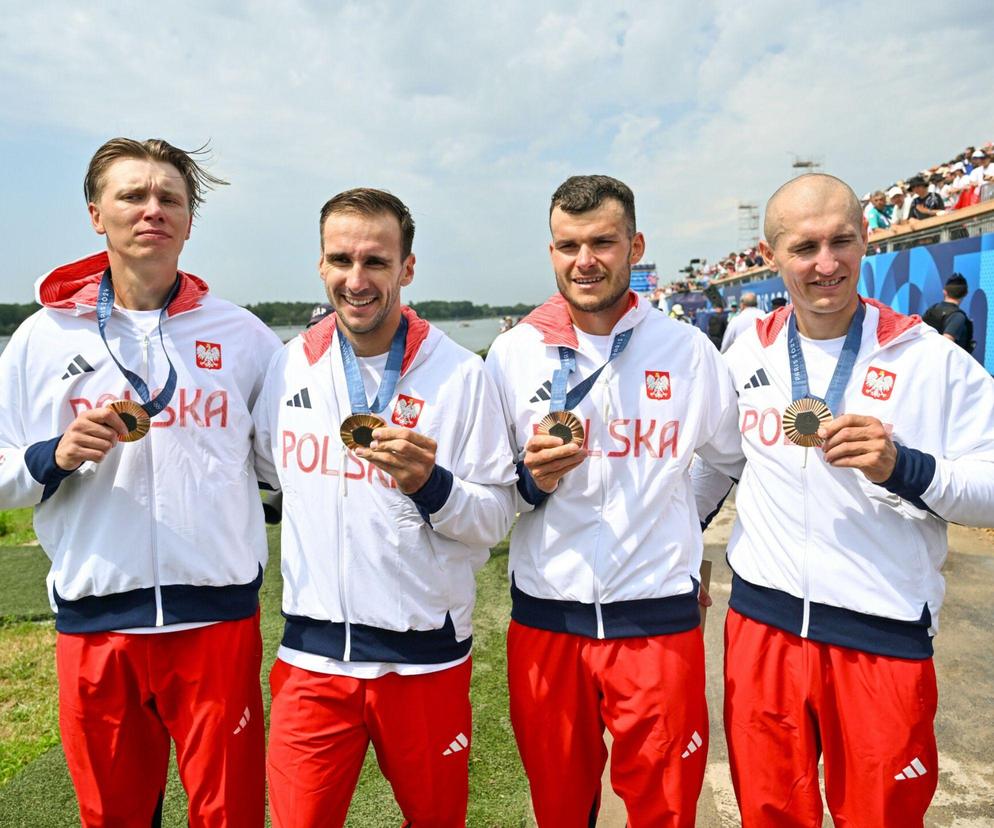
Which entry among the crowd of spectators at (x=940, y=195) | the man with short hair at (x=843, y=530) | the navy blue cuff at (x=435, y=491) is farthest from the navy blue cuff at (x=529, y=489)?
the crowd of spectators at (x=940, y=195)

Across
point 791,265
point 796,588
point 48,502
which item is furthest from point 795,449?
point 48,502

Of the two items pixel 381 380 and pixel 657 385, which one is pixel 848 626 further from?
pixel 381 380

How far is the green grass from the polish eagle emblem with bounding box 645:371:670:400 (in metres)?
2.02

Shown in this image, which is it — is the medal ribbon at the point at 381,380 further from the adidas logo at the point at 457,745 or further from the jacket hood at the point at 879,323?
the jacket hood at the point at 879,323

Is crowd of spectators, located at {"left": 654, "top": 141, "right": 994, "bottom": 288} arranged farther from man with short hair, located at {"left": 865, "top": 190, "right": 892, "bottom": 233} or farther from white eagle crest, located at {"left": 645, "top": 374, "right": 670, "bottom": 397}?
white eagle crest, located at {"left": 645, "top": 374, "right": 670, "bottom": 397}

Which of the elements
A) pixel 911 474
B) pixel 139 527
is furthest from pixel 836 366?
pixel 139 527

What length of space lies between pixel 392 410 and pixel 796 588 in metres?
1.46

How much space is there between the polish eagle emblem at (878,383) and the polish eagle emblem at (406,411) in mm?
1459

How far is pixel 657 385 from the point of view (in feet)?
8.48

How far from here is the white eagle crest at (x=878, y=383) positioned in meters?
2.38

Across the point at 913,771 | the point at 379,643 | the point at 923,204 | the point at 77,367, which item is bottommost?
the point at 913,771

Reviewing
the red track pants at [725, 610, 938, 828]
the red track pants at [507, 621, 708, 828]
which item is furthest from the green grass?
the red track pants at [725, 610, 938, 828]

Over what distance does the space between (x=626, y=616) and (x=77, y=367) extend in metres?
2.03

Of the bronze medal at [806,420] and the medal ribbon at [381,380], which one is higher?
the medal ribbon at [381,380]
